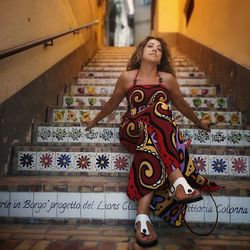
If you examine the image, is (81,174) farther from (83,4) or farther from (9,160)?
(83,4)

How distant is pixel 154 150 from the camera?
1524 millimetres

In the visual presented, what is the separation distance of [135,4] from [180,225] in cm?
1507

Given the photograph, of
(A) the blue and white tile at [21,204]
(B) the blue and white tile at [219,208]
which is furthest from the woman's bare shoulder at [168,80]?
(A) the blue and white tile at [21,204]

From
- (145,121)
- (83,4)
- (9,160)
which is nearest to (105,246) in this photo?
(145,121)

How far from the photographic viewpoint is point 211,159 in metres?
1.95

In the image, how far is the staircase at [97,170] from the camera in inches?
64.5

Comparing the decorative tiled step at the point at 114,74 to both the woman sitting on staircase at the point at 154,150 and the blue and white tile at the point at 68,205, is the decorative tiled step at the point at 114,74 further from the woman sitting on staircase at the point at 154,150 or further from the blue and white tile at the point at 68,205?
the blue and white tile at the point at 68,205

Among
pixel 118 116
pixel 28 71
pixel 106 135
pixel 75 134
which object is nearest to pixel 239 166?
pixel 106 135

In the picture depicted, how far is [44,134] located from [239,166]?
4.70 feet

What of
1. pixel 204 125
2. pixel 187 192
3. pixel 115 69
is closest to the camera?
pixel 187 192

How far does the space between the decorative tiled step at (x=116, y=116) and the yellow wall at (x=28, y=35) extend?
1.29ft

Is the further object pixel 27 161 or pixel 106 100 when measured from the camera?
pixel 106 100

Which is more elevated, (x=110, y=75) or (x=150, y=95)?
(x=110, y=75)

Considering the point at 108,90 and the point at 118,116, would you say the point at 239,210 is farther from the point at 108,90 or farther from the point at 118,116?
the point at 108,90
